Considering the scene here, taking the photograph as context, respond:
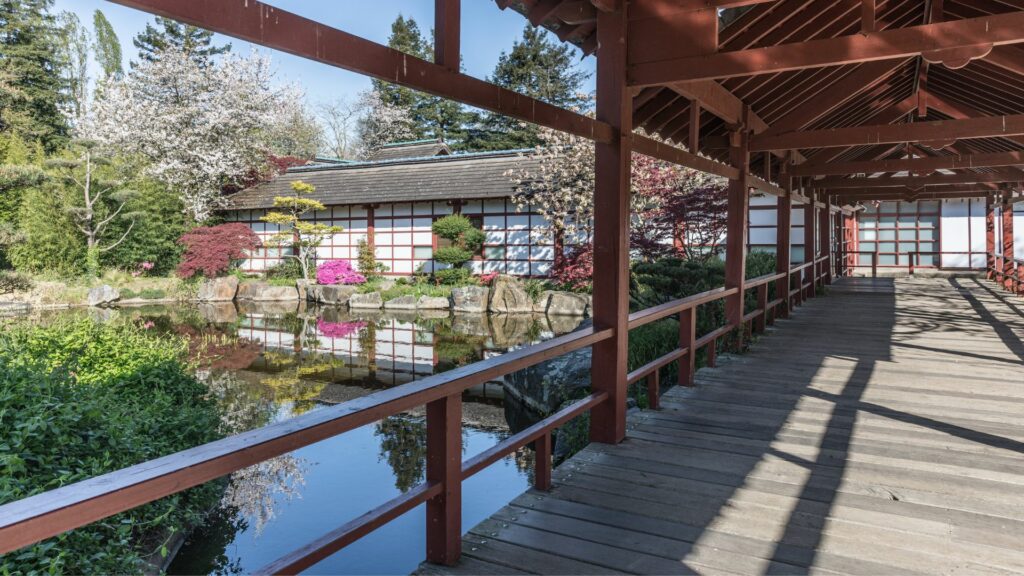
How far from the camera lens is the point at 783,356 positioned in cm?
627

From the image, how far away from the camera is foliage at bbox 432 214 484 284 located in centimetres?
1739

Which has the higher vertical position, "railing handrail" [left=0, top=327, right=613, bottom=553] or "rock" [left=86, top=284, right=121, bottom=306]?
"railing handrail" [left=0, top=327, right=613, bottom=553]

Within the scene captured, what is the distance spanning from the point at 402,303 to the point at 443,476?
13.9 m

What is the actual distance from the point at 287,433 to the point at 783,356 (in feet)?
18.0

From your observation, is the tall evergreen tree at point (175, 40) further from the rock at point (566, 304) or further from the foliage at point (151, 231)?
the rock at point (566, 304)

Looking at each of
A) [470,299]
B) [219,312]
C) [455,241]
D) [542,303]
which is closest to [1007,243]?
[542,303]

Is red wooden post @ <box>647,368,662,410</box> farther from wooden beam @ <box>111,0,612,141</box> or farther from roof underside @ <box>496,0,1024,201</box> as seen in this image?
wooden beam @ <box>111,0,612,141</box>

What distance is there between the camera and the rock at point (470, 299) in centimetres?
1532

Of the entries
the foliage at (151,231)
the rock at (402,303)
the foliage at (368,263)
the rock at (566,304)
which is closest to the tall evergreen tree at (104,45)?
the foliage at (151,231)

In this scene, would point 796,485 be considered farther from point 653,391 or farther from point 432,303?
point 432,303

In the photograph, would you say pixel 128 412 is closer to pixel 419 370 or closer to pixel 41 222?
pixel 419 370

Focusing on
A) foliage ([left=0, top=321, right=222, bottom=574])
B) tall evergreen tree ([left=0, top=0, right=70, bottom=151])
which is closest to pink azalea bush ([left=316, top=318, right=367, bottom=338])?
foliage ([left=0, top=321, right=222, bottom=574])

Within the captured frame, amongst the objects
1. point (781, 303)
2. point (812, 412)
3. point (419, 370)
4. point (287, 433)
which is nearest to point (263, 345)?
point (419, 370)

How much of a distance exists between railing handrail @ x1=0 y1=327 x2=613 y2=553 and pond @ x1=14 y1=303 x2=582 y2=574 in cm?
243
